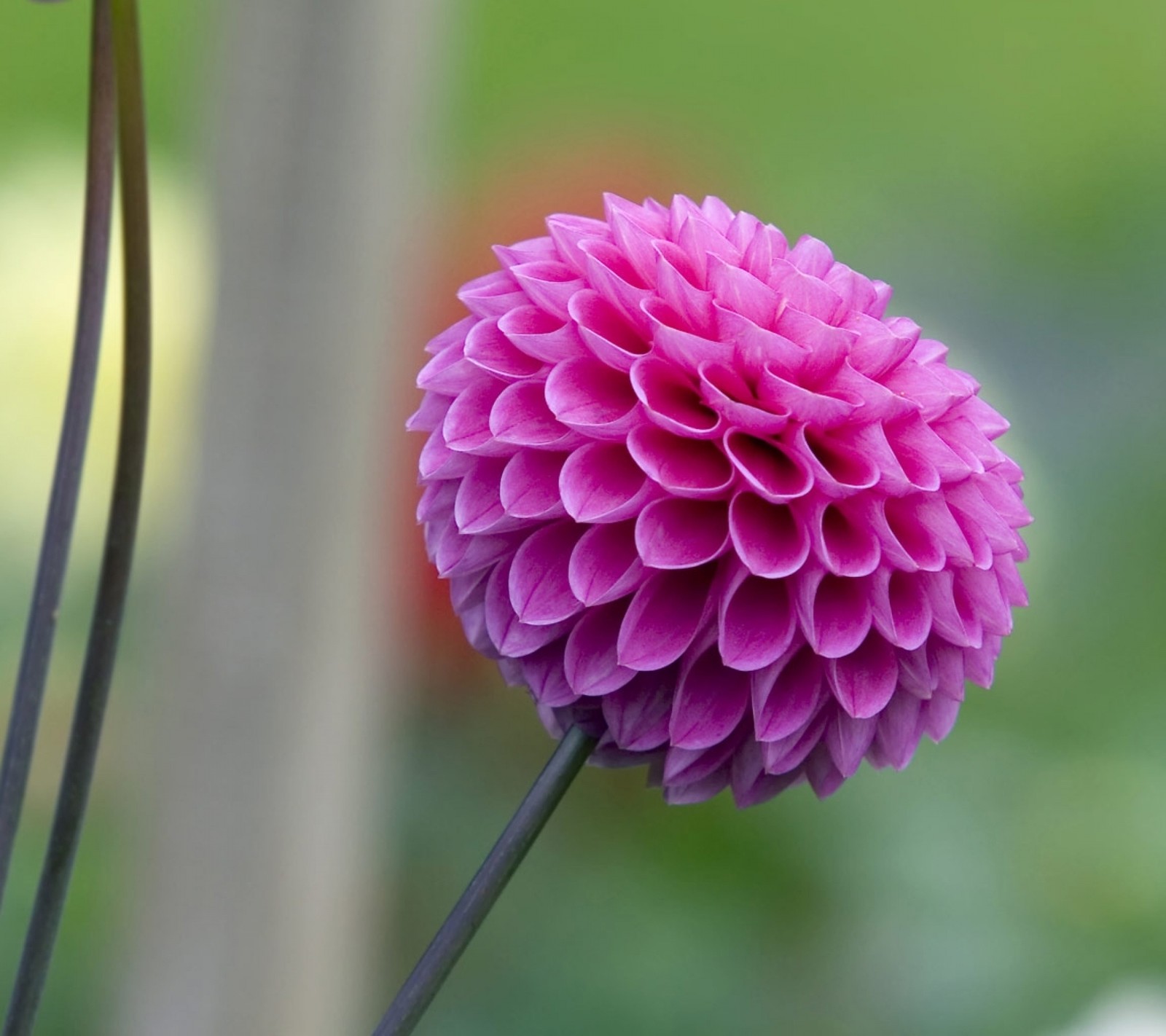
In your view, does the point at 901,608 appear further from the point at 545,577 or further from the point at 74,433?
the point at 74,433

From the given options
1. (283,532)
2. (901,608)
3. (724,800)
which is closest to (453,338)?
(901,608)

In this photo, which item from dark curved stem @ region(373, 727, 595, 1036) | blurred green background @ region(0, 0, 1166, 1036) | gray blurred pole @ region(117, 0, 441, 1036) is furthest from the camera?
blurred green background @ region(0, 0, 1166, 1036)

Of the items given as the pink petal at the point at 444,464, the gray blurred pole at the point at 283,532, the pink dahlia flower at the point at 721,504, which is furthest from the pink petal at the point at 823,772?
the gray blurred pole at the point at 283,532

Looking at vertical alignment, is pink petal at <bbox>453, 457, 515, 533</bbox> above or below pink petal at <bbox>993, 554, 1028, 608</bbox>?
below

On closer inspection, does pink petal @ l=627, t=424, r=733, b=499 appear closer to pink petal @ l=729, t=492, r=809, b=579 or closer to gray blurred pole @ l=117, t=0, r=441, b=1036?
pink petal @ l=729, t=492, r=809, b=579

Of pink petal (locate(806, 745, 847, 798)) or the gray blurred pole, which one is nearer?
pink petal (locate(806, 745, 847, 798))

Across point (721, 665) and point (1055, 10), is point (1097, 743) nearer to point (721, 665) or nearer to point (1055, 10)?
point (721, 665)

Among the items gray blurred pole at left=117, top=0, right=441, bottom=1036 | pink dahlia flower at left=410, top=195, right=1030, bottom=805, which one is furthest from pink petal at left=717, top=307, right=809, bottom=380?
gray blurred pole at left=117, top=0, right=441, bottom=1036
